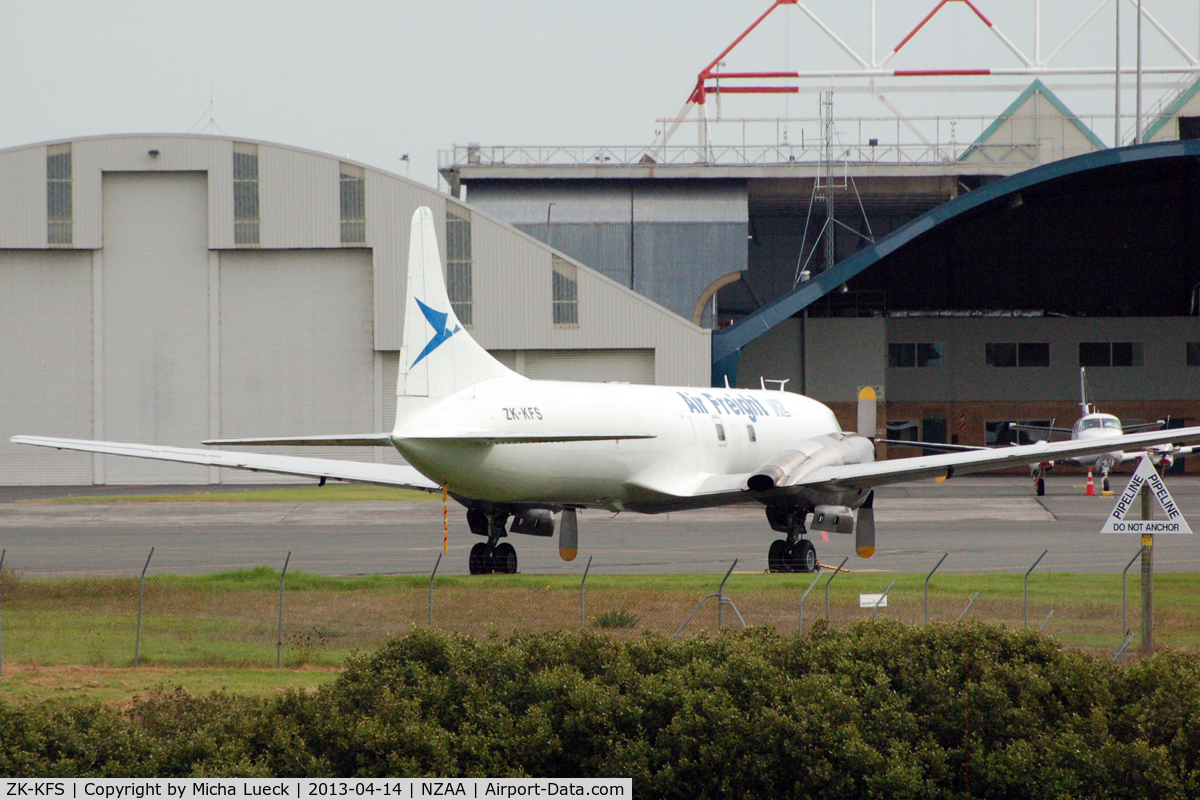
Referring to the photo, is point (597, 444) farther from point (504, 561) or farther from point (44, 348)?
point (44, 348)

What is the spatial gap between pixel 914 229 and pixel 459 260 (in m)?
21.2

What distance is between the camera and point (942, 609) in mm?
18922

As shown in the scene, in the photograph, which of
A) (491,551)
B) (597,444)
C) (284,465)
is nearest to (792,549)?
(597,444)

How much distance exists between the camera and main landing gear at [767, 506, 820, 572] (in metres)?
25.0

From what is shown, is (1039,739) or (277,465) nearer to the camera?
(1039,739)

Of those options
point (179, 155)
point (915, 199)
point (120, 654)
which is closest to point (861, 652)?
point (120, 654)

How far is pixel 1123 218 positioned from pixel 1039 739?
65130 mm

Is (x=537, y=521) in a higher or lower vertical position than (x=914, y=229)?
lower

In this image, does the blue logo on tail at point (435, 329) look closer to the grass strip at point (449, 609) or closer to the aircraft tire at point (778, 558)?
the grass strip at point (449, 609)

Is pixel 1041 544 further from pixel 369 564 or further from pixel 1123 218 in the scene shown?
pixel 1123 218

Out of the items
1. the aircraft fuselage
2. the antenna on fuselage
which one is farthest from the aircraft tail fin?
the antenna on fuselage

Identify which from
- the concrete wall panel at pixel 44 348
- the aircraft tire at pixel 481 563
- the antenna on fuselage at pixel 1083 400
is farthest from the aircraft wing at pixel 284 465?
the antenna on fuselage at pixel 1083 400

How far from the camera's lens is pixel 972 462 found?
22.8 metres

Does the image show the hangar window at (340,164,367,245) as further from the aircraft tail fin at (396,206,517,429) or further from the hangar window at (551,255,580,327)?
the aircraft tail fin at (396,206,517,429)
